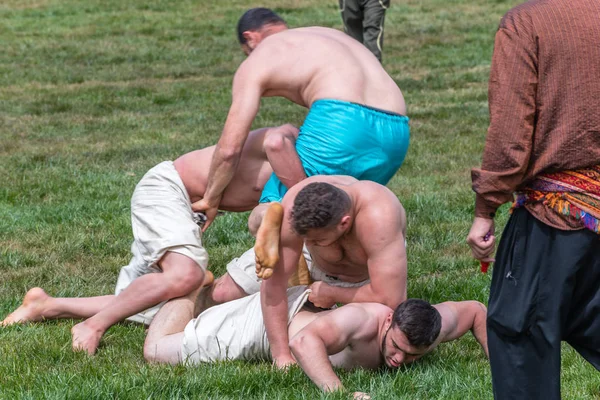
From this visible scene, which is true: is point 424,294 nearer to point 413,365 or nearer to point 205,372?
point 413,365

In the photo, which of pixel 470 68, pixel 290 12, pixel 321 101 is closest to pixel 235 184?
pixel 321 101

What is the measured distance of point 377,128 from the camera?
16.0ft

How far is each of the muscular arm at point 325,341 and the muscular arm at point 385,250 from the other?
13cm

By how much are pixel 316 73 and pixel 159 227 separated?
1099 mm

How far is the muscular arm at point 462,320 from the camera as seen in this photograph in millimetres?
Answer: 4387

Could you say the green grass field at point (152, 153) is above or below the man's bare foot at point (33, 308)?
below

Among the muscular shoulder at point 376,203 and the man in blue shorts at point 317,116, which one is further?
the man in blue shorts at point 317,116

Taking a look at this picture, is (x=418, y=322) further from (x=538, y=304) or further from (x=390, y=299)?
(x=538, y=304)

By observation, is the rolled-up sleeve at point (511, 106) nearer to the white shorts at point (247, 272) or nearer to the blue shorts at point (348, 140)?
the blue shorts at point (348, 140)

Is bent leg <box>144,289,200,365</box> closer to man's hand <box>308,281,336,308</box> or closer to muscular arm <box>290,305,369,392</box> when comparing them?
Result: man's hand <box>308,281,336,308</box>

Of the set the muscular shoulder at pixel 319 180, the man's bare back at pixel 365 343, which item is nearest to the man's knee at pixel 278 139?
the muscular shoulder at pixel 319 180

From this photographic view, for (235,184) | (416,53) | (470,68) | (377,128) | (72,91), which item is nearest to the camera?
(377,128)

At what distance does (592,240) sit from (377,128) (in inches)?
77.6

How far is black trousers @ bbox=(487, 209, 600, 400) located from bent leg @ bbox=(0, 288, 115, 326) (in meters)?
2.66
